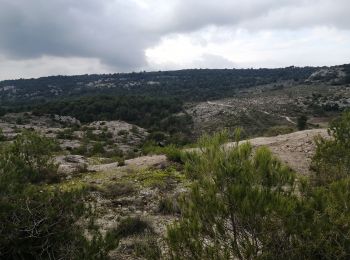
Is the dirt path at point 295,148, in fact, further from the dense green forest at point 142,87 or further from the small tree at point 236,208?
the dense green forest at point 142,87

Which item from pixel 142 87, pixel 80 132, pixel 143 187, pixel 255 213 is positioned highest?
pixel 255 213

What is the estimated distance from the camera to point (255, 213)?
6.73m

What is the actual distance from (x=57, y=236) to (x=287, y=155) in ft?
46.0

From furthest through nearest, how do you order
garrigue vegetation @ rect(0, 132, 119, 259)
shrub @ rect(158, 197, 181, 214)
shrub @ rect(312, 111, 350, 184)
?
shrub @ rect(158, 197, 181, 214) < shrub @ rect(312, 111, 350, 184) < garrigue vegetation @ rect(0, 132, 119, 259)

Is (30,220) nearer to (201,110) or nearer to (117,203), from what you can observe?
(117,203)

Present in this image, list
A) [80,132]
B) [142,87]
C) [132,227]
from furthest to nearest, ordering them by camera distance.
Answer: [142,87], [80,132], [132,227]

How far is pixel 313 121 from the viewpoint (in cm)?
6006

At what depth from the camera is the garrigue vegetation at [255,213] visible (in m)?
6.59

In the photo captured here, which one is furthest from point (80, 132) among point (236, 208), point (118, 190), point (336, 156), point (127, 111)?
point (236, 208)

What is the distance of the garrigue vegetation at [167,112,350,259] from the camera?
6.59 metres

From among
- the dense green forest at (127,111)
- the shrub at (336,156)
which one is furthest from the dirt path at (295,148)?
the dense green forest at (127,111)

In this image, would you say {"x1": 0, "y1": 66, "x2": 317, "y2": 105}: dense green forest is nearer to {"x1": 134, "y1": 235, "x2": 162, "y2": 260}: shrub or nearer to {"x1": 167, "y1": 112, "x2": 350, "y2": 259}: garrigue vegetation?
{"x1": 134, "y1": 235, "x2": 162, "y2": 260}: shrub

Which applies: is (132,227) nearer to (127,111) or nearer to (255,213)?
(255,213)

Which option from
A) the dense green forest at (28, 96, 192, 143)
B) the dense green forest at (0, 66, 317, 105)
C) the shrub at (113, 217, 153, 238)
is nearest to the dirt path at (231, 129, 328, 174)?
the shrub at (113, 217, 153, 238)
